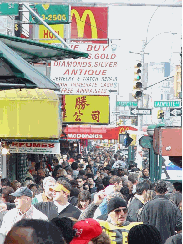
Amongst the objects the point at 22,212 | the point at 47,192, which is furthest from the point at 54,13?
the point at 22,212

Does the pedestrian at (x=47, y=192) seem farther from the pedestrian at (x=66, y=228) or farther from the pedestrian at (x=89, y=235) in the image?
the pedestrian at (x=89, y=235)

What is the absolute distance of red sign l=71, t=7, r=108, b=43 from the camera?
17203mm

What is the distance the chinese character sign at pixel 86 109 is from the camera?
15.9 metres

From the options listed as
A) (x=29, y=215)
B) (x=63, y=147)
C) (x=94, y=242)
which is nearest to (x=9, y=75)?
(x=94, y=242)

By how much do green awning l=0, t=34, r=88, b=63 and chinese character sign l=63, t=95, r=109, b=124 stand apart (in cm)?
788

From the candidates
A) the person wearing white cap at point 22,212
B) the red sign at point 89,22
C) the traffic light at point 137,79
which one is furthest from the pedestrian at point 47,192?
the traffic light at point 137,79

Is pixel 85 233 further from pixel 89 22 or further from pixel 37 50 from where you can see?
pixel 89 22

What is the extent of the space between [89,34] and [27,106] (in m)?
6.70

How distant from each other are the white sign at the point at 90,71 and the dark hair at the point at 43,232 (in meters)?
11.8

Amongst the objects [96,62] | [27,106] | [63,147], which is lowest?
[63,147]

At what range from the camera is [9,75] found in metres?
5.85

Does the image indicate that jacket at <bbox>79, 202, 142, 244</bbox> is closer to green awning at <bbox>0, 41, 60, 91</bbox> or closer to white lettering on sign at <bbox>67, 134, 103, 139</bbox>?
green awning at <bbox>0, 41, 60, 91</bbox>

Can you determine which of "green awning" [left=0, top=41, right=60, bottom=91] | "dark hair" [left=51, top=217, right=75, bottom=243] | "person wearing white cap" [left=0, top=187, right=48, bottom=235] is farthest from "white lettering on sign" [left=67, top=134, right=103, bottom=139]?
"dark hair" [left=51, top=217, right=75, bottom=243]

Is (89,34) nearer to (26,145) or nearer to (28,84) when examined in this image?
(26,145)
